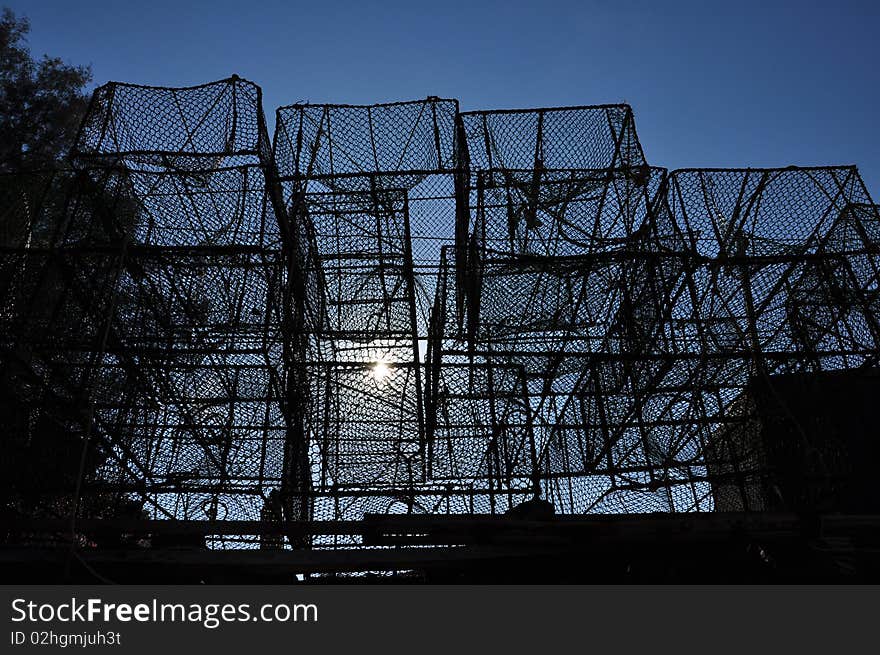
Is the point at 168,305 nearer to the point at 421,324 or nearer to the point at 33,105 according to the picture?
the point at 421,324

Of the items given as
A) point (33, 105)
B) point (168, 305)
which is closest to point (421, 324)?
point (168, 305)

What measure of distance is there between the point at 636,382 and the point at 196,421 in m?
5.72

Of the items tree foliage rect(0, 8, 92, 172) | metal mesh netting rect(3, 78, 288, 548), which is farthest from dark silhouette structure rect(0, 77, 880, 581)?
tree foliage rect(0, 8, 92, 172)

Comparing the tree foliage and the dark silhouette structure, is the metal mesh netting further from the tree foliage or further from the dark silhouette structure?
the tree foliage

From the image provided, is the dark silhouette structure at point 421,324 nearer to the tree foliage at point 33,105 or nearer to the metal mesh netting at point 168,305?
the metal mesh netting at point 168,305

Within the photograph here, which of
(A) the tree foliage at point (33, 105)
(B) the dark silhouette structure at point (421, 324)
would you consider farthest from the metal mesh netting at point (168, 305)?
(A) the tree foliage at point (33, 105)

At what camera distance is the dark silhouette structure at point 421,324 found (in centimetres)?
729

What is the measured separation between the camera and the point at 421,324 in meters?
9.81

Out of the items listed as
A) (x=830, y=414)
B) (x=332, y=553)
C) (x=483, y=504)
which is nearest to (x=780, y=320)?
(x=830, y=414)

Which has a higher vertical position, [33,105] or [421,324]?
[33,105]

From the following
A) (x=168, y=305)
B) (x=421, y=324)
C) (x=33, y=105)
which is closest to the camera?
(x=168, y=305)

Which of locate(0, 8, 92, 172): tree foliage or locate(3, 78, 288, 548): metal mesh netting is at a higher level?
locate(0, 8, 92, 172): tree foliage

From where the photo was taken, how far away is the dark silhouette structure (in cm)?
729

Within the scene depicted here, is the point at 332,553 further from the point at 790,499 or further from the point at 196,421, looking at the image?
the point at 790,499
